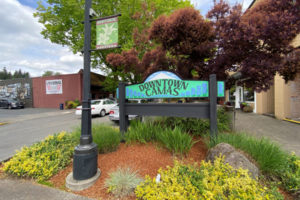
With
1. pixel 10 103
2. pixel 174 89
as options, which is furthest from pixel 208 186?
pixel 10 103

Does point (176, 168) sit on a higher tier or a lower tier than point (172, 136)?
lower

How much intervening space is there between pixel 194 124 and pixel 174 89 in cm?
150

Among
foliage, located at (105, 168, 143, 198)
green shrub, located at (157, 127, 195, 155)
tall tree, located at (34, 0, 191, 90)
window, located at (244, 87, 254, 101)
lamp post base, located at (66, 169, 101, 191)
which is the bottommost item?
lamp post base, located at (66, 169, 101, 191)

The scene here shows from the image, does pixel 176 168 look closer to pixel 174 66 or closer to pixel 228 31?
pixel 228 31

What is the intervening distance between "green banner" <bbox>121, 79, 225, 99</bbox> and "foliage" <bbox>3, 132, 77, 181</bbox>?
2.43 meters

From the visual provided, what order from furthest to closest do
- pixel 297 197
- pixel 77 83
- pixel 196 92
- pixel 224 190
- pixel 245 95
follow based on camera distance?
pixel 77 83, pixel 245 95, pixel 196 92, pixel 297 197, pixel 224 190

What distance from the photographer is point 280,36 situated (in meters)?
3.29

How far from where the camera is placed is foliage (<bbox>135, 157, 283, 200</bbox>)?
5.77 feet

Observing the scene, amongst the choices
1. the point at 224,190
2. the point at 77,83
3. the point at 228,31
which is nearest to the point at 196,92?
the point at 228,31

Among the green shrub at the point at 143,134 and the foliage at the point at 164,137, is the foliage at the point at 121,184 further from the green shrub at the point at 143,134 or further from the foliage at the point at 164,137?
the green shrub at the point at 143,134

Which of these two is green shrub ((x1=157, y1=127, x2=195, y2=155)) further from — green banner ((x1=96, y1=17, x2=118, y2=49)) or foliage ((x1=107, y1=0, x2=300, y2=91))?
foliage ((x1=107, y1=0, x2=300, y2=91))

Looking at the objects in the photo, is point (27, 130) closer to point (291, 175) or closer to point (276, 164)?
point (276, 164)

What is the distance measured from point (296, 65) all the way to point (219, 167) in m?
3.83

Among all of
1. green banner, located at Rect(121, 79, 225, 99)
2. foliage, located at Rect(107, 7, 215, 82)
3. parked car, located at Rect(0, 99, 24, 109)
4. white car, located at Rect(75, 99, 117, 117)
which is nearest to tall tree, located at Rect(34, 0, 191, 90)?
white car, located at Rect(75, 99, 117, 117)
